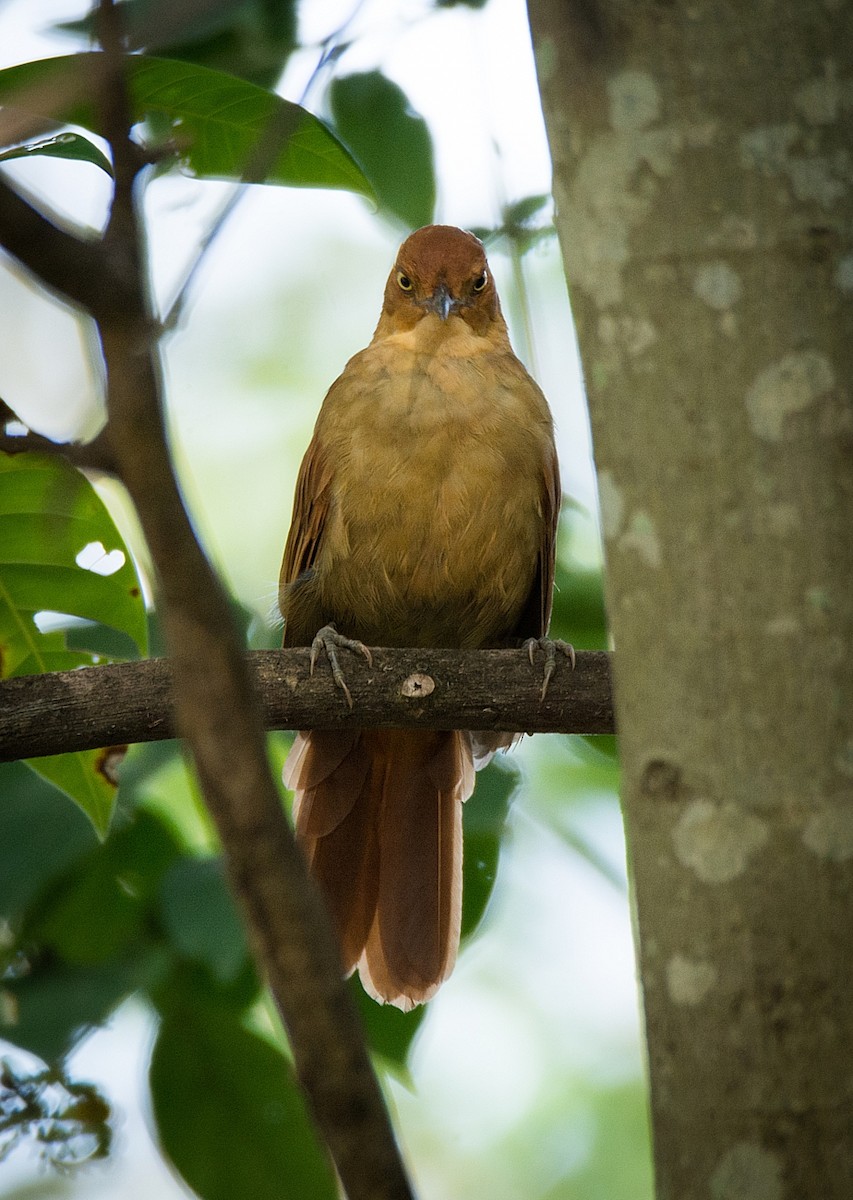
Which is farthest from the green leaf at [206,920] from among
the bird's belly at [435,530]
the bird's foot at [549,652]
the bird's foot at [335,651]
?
the bird's belly at [435,530]

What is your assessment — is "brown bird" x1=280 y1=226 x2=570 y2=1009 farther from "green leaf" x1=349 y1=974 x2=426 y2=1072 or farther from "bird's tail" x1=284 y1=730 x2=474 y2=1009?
"green leaf" x1=349 y1=974 x2=426 y2=1072

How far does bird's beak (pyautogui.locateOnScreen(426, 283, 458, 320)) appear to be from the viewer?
3.54 m

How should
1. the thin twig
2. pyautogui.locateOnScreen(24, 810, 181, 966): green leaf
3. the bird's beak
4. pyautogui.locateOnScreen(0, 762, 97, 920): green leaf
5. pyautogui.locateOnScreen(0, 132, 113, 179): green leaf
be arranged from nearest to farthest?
the thin twig, pyautogui.locateOnScreen(0, 132, 113, 179): green leaf, pyautogui.locateOnScreen(0, 762, 97, 920): green leaf, pyautogui.locateOnScreen(24, 810, 181, 966): green leaf, the bird's beak

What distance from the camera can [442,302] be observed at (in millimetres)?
3549

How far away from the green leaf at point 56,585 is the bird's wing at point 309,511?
0.95 m

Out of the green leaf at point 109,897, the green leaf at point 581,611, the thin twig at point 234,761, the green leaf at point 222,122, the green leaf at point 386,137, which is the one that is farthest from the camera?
the green leaf at point 581,611

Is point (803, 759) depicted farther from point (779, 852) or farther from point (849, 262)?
point (849, 262)

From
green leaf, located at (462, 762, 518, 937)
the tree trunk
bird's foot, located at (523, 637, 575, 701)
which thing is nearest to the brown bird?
green leaf, located at (462, 762, 518, 937)

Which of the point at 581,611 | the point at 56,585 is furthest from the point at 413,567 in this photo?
the point at 56,585

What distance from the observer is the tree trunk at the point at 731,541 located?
1.13m

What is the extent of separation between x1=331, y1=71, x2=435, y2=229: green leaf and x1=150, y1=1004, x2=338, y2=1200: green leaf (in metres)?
1.55

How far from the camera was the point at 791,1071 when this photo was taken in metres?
1.11

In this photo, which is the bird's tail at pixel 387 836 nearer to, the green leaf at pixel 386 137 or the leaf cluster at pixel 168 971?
the leaf cluster at pixel 168 971

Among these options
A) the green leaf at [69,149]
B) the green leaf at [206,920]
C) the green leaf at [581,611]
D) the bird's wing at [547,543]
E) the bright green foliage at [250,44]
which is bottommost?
the green leaf at [206,920]
